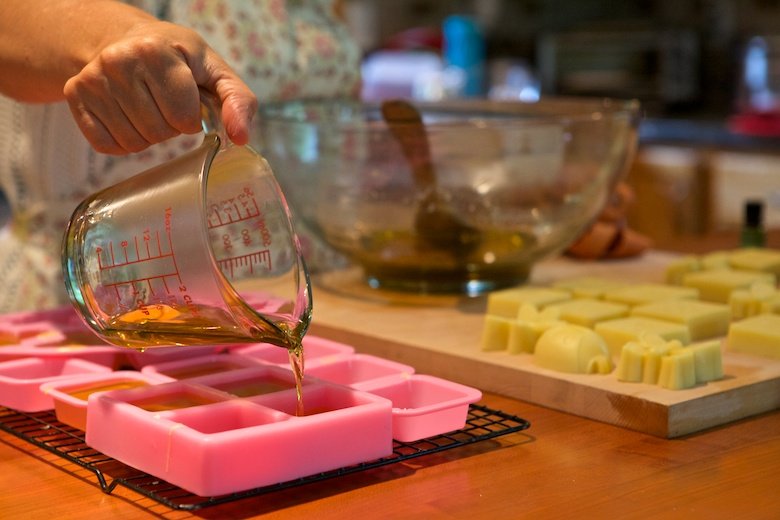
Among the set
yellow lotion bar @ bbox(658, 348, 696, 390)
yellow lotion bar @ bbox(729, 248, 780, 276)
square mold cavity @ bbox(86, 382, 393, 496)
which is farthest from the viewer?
yellow lotion bar @ bbox(729, 248, 780, 276)

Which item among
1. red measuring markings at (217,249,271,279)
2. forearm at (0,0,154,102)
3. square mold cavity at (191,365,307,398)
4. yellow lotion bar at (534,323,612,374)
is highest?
forearm at (0,0,154,102)

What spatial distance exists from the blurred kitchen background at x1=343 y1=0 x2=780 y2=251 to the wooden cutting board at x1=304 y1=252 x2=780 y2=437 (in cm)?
137

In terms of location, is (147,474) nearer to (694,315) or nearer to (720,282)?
(694,315)

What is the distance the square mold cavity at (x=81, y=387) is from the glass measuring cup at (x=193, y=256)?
6 centimetres

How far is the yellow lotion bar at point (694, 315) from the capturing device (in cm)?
120

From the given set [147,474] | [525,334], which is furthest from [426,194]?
[147,474]

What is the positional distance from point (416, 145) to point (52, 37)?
0.49m

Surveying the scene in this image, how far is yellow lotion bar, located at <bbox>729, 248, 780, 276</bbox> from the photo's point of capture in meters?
1.53

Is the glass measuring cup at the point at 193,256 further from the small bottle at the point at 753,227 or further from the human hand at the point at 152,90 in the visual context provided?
the small bottle at the point at 753,227

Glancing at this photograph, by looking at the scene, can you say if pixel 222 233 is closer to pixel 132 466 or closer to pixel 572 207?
pixel 132 466

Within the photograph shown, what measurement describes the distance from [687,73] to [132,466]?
11.4 ft

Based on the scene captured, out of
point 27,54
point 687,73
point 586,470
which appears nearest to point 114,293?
point 27,54

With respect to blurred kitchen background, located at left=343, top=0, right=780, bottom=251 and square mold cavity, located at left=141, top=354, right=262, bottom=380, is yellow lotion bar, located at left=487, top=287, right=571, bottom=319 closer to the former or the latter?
square mold cavity, located at left=141, top=354, right=262, bottom=380

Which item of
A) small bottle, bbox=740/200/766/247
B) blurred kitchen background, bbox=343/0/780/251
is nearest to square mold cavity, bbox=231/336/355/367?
small bottle, bbox=740/200/766/247
